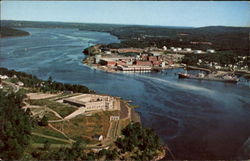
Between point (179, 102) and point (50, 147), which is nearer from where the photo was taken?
point (50, 147)

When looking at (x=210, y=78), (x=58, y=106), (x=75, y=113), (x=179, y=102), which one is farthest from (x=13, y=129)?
(x=210, y=78)

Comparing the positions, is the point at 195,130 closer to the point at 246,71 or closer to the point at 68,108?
the point at 68,108

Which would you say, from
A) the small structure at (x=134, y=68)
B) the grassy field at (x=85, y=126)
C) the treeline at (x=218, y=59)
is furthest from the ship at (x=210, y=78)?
the grassy field at (x=85, y=126)

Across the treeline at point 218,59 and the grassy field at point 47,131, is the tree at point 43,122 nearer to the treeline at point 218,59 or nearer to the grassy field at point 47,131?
the grassy field at point 47,131

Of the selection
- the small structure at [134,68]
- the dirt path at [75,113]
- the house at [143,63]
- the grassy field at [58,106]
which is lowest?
the small structure at [134,68]

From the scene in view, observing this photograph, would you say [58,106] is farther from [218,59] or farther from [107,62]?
[218,59]
